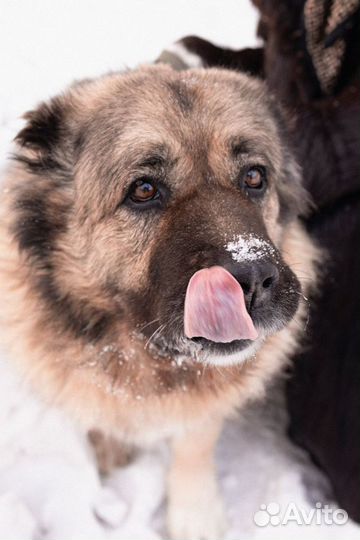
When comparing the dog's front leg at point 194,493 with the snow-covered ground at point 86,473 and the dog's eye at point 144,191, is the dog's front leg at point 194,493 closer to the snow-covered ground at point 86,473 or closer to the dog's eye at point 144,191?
the snow-covered ground at point 86,473

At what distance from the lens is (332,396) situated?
8.54 ft

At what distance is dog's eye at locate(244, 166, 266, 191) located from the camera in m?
2.12

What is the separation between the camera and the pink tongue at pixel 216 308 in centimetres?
162

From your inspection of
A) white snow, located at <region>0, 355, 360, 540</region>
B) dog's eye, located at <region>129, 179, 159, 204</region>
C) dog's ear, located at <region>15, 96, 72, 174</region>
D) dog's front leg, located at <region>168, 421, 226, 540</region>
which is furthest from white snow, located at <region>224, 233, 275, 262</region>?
white snow, located at <region>0, 355, 360, 540</region>

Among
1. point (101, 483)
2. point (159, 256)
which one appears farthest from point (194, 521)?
point (159, 256)

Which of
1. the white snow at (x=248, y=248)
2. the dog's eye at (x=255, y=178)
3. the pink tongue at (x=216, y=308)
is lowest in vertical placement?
the pink tongue at (x=216, y=308)

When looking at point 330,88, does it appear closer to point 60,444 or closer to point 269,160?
point 269,160

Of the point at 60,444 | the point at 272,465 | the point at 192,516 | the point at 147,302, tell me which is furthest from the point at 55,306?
the point at 272,465

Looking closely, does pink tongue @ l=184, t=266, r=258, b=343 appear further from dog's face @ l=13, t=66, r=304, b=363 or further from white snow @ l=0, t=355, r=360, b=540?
white snow @ l=0, t=355, r=360, b=540

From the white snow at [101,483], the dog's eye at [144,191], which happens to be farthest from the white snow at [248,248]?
the white snow at [101,483]

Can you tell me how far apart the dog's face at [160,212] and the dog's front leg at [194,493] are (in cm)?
67

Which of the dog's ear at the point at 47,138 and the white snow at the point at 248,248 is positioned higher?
the dog's ear at the point at 47,138
